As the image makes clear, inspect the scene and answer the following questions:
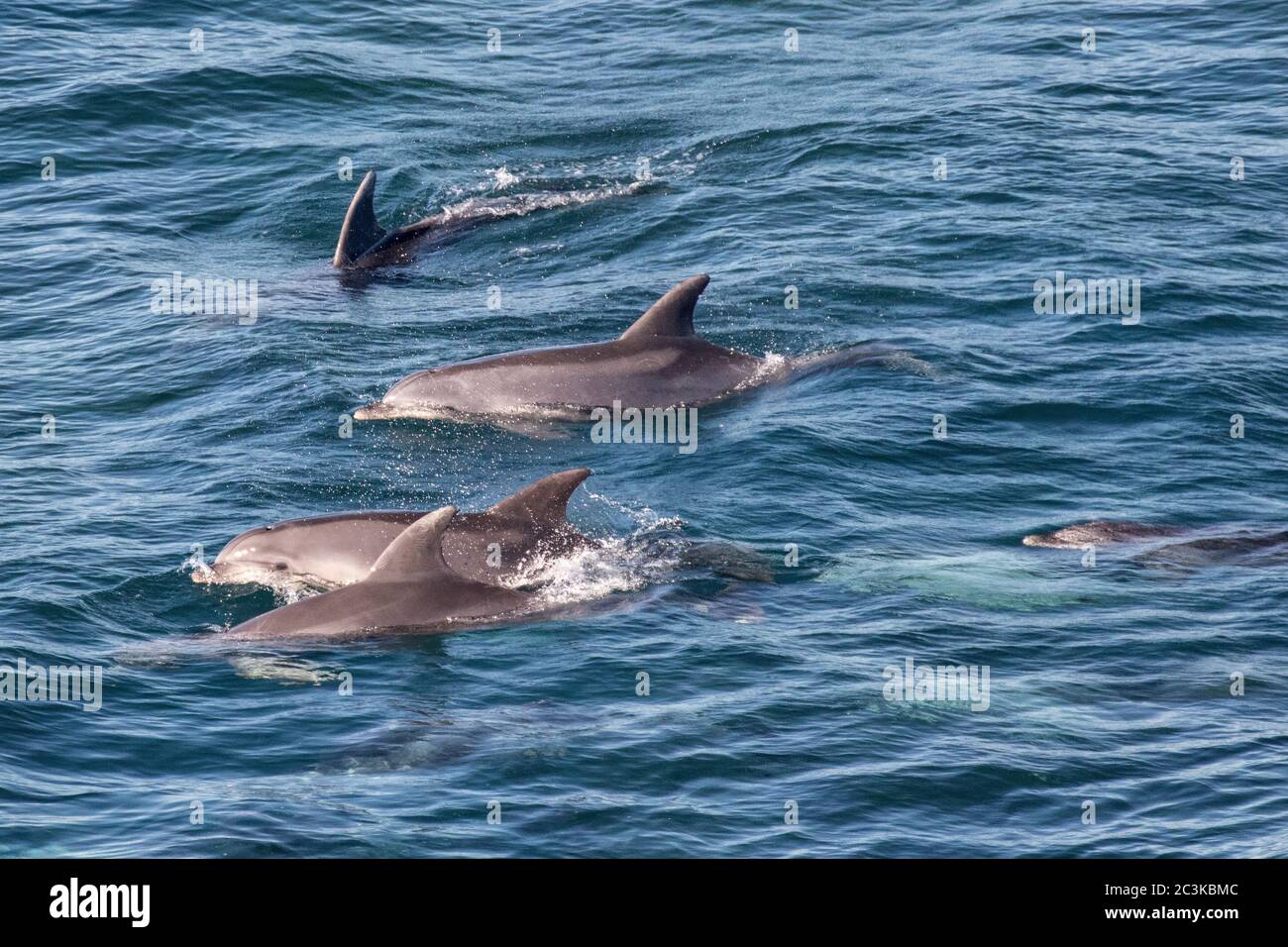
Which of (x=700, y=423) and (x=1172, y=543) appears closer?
(x=1172, y=543)

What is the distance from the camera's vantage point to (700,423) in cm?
2316

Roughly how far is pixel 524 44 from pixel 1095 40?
12718 millimetres

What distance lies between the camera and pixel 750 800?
14.7 m

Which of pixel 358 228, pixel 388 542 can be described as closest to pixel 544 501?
pixel 388 542

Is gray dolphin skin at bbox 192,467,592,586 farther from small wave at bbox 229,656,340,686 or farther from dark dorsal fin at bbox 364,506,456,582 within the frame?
small wave at bbox 229,656,340,686

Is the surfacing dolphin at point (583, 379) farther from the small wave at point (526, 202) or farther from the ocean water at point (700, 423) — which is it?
the small wave at point (526, 202)

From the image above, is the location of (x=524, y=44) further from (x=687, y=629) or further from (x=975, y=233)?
(x=687, y=629)

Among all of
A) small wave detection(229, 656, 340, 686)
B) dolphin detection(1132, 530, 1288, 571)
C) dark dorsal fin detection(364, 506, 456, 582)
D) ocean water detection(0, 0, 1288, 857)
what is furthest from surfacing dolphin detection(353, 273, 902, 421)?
small wave detection(229, 656, 340, 686)

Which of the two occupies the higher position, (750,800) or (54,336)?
(54,336)

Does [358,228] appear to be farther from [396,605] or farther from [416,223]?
[396,605]

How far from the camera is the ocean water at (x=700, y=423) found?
49.2ft

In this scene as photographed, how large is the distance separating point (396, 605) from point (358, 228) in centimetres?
1348

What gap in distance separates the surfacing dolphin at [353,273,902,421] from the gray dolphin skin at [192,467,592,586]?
4492 millimetres
